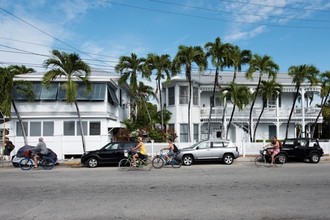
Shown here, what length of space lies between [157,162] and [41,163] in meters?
6.26

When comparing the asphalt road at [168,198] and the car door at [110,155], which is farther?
the car door at [110,155]

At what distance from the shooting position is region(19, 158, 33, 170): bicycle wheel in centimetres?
1797

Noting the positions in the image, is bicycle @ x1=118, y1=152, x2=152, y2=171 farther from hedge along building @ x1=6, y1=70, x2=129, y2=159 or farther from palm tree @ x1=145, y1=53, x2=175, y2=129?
palm tree @ x1=145, y1=53, x2=175, y2=129

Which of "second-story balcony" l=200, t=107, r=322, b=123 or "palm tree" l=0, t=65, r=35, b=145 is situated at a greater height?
"palm tree" l=0, t=65, r=35, b=145

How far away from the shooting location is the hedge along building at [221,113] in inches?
1195

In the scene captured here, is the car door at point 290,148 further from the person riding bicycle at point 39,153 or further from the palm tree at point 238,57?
the person riding bicycle at point 39,153

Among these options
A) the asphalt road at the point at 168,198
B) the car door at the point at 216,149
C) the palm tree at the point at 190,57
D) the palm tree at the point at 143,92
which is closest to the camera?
the asphalt road at the point at 168,198

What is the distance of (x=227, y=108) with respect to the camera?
31484 mm

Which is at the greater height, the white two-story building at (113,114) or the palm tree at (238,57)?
the palm tree at (238,57)

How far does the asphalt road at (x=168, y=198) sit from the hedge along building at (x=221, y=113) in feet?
Answer: 57.4

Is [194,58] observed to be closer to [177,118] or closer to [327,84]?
[177,118]

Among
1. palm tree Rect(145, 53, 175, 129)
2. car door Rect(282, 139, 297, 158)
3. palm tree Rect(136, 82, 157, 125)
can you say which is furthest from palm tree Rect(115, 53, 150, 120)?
car door Rect(282, 139, 297, 158)

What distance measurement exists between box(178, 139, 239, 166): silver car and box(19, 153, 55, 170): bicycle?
279 inches

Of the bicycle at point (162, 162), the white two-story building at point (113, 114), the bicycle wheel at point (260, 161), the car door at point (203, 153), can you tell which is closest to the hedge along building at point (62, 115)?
the white two-story building at point (113, 114)
